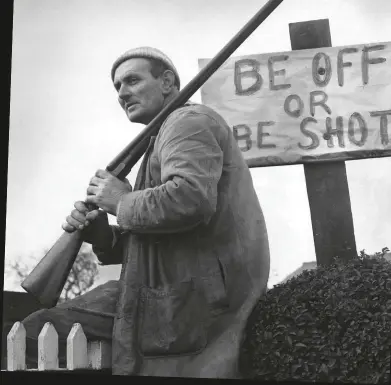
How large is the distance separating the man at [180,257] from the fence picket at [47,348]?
0.16 feet

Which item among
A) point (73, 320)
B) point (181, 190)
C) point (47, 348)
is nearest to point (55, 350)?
point (47, 348)

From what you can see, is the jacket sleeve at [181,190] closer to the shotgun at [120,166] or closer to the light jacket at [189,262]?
the light jacket at [189,262]

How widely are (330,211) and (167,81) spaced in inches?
39.1

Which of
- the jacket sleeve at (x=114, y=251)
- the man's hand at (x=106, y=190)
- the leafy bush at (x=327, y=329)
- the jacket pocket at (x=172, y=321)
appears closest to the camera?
the leafy bush at (x=327, y=329)

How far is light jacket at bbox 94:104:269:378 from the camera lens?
10.3 feet

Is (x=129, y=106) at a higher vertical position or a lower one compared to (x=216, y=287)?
higher

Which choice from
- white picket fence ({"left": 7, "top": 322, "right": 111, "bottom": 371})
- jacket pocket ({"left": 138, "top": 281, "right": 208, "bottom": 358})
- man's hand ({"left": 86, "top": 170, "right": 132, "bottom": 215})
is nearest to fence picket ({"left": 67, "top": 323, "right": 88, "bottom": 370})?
white picket fence ({"left": 7, "top": 322, "right": 111, "bottom": 371})

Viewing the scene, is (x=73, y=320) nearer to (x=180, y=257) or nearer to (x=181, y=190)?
(x=180, y=257)

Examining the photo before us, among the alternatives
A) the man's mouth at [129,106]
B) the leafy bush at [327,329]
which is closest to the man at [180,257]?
the leafy bush at [327,329]

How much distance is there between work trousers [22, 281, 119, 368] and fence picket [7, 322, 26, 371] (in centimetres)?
2

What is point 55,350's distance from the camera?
3.30 m

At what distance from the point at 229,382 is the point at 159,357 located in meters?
0.32

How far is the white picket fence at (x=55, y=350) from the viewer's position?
3260mm

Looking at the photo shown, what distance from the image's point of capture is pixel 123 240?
3.55 metres
